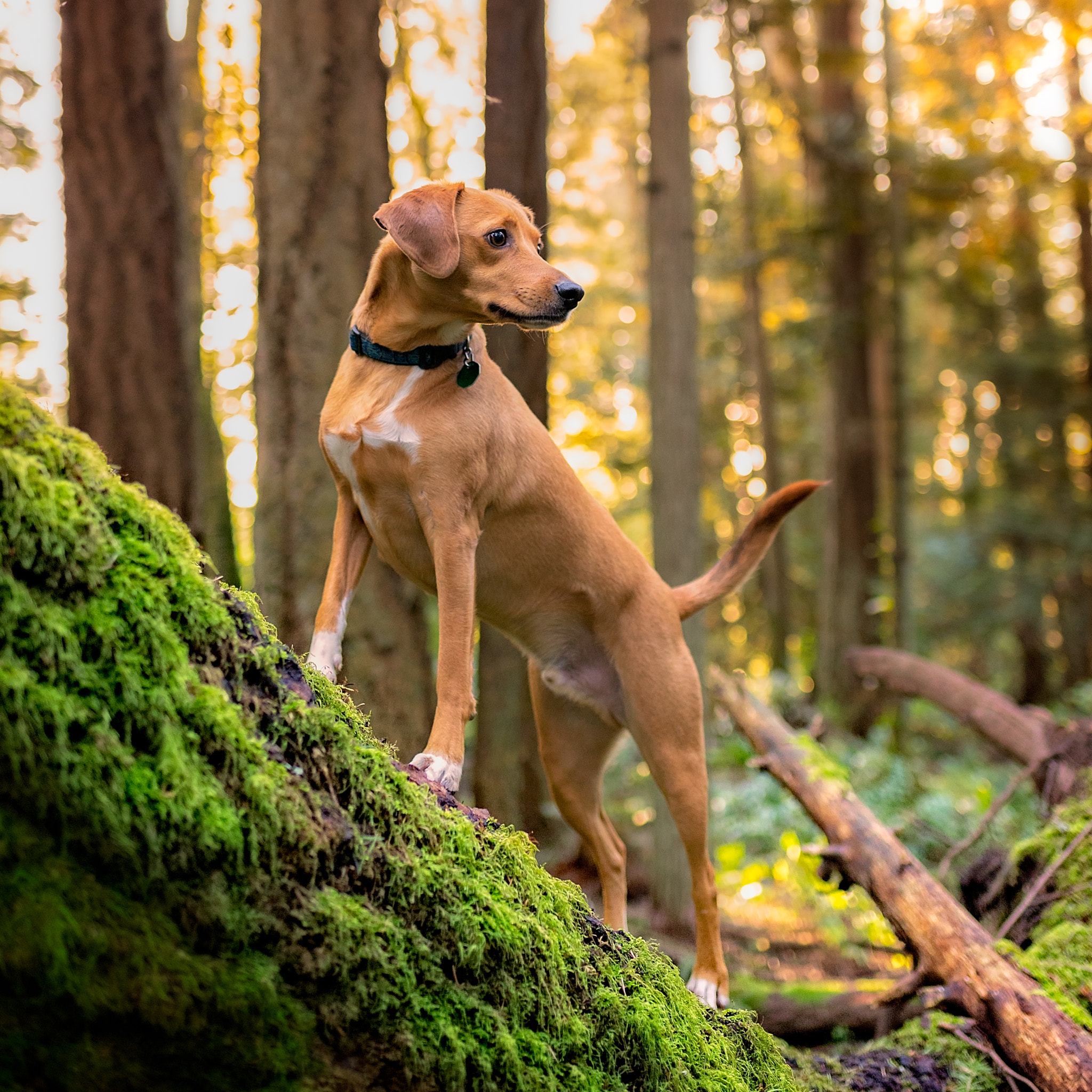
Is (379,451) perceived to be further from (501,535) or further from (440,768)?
(440,768)

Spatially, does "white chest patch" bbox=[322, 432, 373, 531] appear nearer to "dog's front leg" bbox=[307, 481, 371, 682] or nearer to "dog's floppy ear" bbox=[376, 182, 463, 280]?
"dog's front leg" bbox=[307, 481, 371, 682]

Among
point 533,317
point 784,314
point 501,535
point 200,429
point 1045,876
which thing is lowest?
point 1045,876

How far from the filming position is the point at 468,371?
120 inches

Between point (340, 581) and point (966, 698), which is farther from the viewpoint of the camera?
point (966, 698)

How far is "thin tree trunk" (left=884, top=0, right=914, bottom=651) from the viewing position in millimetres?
12117

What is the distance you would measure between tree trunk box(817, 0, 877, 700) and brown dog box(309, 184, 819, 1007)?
11125 millimetres

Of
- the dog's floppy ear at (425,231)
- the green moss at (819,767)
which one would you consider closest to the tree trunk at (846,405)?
the green moss at (819,767)

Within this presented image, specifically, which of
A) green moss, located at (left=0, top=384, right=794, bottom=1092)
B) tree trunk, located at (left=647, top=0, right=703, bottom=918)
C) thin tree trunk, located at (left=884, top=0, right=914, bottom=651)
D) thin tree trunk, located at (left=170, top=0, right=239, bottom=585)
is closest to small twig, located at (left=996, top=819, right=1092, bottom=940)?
tree trunk, located at (left=647, top=0, right=703, bottom=918)

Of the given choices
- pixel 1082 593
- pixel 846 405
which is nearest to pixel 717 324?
pixel 846 405

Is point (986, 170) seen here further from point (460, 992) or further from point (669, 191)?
point (460, 992)

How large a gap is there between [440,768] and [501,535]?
3.34ft

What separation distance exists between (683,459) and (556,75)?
40.5 feet

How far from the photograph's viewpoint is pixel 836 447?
14875 mm

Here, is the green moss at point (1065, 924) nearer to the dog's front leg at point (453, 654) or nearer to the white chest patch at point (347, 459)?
the dog's front leg at point (453, 654)
